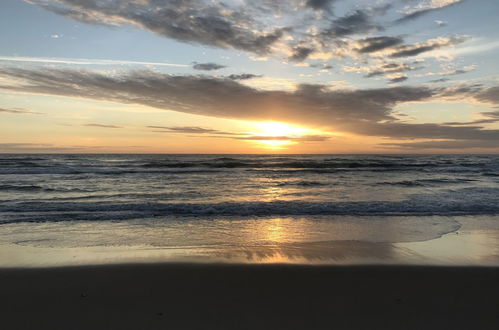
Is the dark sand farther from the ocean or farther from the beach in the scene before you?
the ocean

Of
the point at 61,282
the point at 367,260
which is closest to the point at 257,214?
the point at 367,260

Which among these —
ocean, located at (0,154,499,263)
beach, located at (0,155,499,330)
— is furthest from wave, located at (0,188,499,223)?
beach, located at (0,155,499,330)

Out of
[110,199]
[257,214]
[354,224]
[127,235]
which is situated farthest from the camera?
[110,199]

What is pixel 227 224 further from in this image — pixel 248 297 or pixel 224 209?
pixel 248 297

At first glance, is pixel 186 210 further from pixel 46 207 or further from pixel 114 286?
pixel 114 286

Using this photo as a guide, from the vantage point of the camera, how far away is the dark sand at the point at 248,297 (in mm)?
4047

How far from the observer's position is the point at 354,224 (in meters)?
10.1

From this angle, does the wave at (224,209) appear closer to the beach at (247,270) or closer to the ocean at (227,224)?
the ocean at (227,224)

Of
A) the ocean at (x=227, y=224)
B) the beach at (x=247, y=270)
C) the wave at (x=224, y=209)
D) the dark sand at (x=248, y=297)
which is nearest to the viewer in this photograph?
the dark sand at (x=248, y=297)

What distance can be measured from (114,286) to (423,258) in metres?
5.96

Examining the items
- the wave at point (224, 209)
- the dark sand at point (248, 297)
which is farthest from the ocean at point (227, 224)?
the dark sand at point (248, 297)

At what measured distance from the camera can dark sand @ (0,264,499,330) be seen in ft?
13.3

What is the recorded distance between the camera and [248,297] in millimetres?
4762

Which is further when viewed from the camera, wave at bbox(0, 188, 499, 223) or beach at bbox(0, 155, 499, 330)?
wave at bbox(0, 188, 499, 223)
